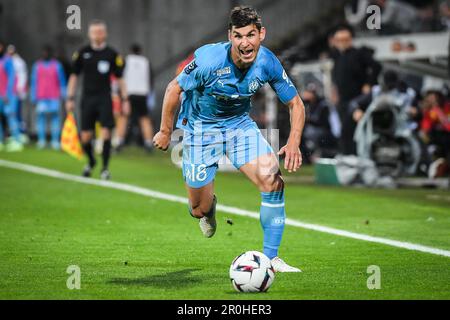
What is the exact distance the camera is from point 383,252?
37.7 ft

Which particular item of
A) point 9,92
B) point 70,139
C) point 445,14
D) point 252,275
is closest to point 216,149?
point 252,275

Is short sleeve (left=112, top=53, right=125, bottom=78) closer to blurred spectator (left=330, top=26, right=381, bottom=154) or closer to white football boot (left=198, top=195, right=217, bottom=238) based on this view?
blurred spectator (left=330, top=26, right=381, bottom=154)

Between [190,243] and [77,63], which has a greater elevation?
→ [77,63]

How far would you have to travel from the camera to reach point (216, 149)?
1053cm

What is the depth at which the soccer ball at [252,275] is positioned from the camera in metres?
8.92

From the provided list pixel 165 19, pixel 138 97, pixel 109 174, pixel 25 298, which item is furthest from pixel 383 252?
pixel 165 19

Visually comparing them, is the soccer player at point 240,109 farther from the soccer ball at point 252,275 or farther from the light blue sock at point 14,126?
the light blue sock at point 14,126

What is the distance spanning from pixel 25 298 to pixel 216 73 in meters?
2.59

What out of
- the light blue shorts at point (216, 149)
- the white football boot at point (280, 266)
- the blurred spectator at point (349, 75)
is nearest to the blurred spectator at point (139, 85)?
the blurred spectator at point (349, 75)

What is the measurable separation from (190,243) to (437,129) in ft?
31.2

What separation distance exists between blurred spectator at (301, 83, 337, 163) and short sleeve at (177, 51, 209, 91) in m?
14.5

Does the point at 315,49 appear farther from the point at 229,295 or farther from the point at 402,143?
the point at 229,295

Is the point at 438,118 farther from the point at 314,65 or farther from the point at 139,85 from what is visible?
the point at 314,65

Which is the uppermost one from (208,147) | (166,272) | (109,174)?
(208,147)
